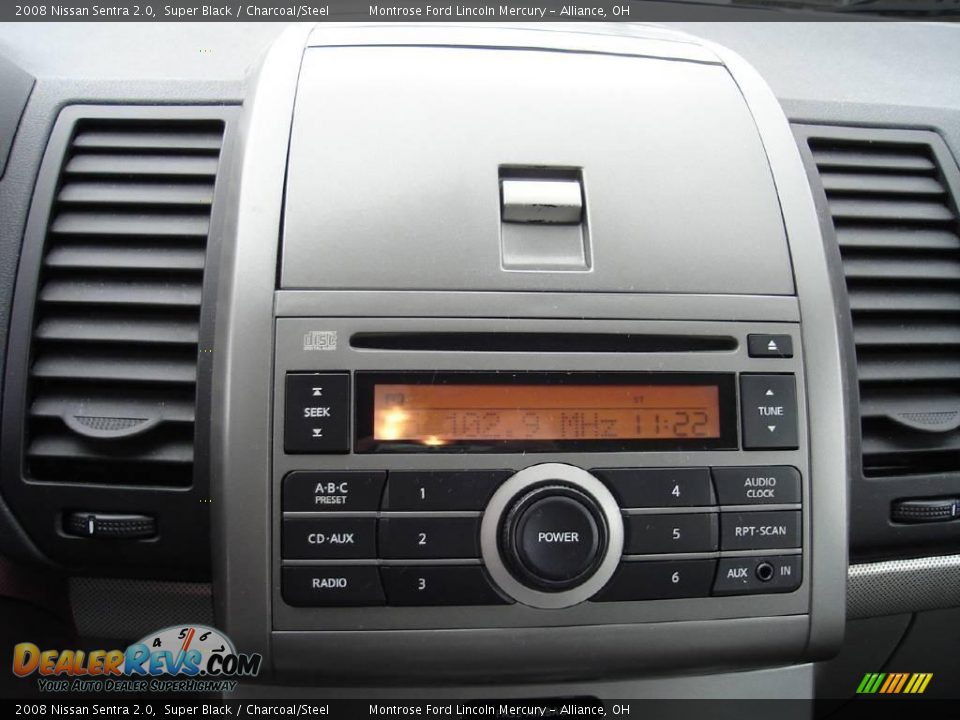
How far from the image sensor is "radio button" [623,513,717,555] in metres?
0.86

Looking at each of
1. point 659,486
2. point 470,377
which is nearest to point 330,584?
point 470,377

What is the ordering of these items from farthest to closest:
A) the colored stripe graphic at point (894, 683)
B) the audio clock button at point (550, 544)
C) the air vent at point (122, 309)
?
1. the colored stripe graphic at point (894, 683)
2. the air vent at point (122, 309)
3. the audio clock button at point (550, 544)

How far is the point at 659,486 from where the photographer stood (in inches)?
34.0

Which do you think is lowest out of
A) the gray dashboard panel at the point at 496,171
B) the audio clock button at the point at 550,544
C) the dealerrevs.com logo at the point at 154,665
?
the dealerrevs.com logo at the point at 154,665

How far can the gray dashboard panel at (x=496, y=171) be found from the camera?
2.84 feet

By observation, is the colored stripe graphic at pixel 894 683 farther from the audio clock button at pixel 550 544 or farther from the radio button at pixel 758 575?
the audio clock button at pixel 550 544

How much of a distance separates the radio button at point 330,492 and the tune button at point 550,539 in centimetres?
15

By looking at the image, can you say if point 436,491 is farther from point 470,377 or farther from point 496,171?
point 496,171

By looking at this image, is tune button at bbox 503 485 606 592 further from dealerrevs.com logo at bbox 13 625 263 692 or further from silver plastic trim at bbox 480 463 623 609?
dealerrevs.com logo at bbox 13 625 263 692

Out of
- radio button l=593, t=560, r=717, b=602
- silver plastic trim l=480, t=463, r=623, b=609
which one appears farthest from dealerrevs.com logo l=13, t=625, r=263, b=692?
radio button l=593, t=560, r=717, b=602

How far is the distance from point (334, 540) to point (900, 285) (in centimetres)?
93

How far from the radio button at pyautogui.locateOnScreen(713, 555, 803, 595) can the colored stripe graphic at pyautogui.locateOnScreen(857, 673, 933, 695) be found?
724 millimetres

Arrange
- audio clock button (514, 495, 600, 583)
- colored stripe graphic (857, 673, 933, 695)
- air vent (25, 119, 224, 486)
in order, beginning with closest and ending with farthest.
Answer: audio clock button (514, 495, 600, 583) → air vent (25, 119, 224, 486) → colored stripe graphic (857, 673, 933, 695)

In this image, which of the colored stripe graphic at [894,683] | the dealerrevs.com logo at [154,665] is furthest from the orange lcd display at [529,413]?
the colored stripe graphic at [894,683]
